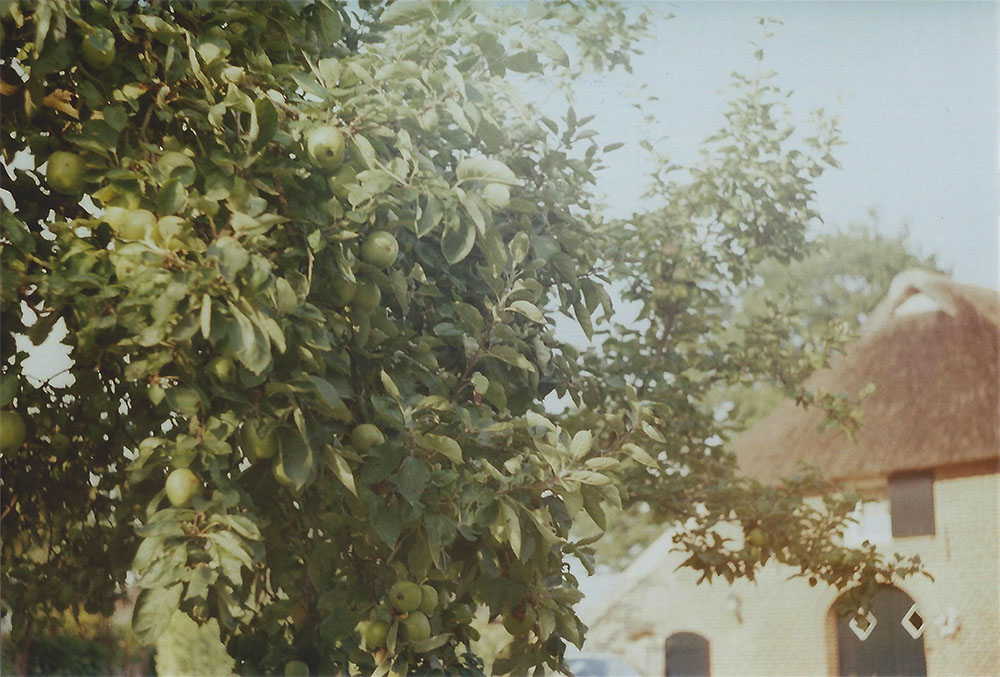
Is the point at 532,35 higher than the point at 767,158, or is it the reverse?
the point at 767,158

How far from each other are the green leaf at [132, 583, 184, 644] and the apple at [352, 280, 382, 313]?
577mm

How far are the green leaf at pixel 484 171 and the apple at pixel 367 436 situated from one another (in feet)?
1.56

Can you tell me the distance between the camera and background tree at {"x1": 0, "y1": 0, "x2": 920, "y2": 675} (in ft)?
5.20

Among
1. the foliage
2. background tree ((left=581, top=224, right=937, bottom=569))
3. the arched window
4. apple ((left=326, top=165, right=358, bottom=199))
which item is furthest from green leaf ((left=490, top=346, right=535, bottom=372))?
background tree ((left=581, top=224, right=937, bottom=569))

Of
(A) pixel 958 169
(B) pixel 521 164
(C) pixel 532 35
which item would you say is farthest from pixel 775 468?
(C) pixel 532 35

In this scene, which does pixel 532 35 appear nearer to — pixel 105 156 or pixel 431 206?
pixel 431 206

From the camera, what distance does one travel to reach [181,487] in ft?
5.14

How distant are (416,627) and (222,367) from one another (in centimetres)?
64

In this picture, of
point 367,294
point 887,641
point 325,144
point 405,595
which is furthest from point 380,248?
point 887,641

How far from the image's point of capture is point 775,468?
8.60m

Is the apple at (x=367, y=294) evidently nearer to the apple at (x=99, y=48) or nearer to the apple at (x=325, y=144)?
the apple at (x=325, y=144)

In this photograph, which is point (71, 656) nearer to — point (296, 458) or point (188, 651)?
point (188, 651)

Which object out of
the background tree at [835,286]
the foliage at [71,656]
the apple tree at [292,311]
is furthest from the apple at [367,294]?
the background tree at [835,286]

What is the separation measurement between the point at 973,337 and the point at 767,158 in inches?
178
